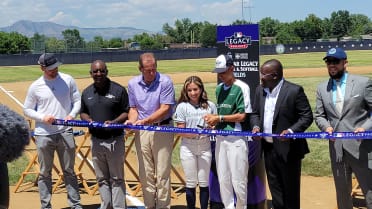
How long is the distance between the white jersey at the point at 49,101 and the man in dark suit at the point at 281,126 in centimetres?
254

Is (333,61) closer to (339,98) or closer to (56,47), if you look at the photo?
(339,98)

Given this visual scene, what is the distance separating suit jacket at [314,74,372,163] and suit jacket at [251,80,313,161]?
172 mm

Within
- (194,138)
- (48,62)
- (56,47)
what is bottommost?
(194,138)

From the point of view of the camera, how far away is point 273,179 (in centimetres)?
587

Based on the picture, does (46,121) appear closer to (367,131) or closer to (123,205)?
(123,205)

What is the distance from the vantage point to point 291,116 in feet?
18.7

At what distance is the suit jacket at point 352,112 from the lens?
211 inches

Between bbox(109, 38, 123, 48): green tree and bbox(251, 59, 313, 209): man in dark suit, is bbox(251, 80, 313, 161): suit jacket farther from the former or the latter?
bbox(109, 38, 123, 48): green tree

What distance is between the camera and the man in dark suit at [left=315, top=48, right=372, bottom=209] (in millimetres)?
5375

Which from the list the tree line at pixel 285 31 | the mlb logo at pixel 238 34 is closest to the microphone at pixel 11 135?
the mlb logo at pixel 238 34

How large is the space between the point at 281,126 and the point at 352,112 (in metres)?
0.74

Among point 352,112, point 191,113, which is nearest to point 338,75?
point 352,112

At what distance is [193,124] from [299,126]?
1376mm

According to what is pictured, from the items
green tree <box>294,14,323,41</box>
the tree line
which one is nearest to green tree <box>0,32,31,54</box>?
the tree line
